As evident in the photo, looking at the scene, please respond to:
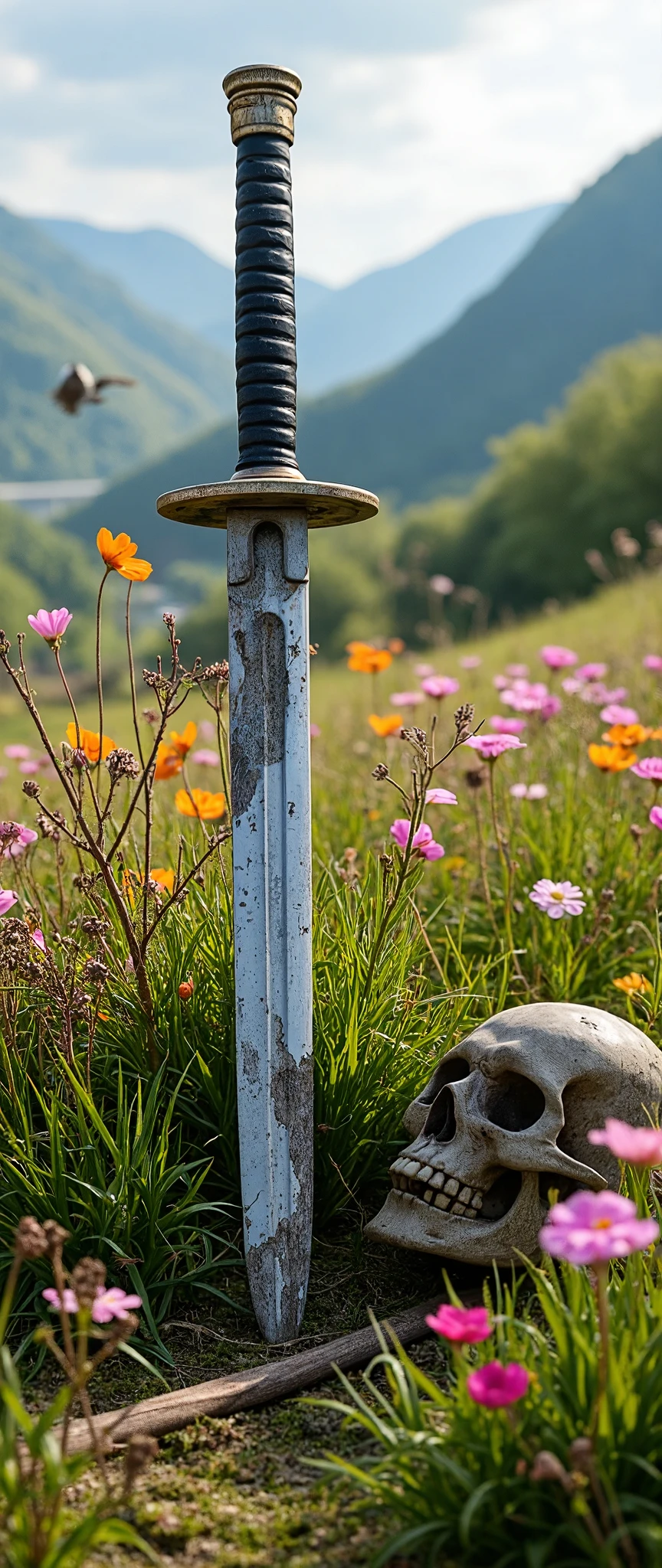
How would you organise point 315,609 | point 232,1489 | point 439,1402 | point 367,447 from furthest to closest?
point 367,447 < point 315,609 < point 232,1489 < point 439,1402

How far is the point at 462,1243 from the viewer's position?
2346 mm

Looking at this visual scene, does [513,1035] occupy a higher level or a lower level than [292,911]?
lower

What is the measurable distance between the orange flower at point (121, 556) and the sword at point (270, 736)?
0.17 m

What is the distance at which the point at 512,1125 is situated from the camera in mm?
2545

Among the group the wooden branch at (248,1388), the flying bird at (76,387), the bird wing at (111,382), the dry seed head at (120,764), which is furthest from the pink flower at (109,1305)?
the bird wing at (111,382)

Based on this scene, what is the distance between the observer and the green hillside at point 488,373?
13838 cm

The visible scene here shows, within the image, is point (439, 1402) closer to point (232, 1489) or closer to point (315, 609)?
point (232, 1489)

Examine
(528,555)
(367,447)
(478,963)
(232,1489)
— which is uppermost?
(367,447)

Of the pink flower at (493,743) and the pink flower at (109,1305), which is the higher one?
the pink flower at (493,743)

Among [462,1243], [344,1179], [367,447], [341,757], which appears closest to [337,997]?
[344,1179]

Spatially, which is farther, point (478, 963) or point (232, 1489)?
point (478, 963)

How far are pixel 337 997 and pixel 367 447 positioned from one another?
149316 mm

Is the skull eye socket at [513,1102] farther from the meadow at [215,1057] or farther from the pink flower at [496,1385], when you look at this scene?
the pink flower at [496,1385]

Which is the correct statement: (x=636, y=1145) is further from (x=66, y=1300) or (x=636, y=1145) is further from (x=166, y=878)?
(x=166, y=878)
